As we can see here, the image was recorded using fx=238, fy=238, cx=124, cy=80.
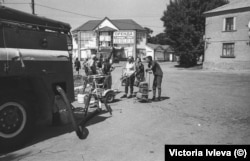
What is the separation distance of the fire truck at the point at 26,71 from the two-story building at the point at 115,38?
5494 centimetres

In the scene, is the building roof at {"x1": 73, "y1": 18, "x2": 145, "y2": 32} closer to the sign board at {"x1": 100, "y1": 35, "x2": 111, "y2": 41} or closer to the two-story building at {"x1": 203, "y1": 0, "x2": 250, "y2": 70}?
the sign board at {"x1": 100, "y1": 35, "x2": 111, "y2": 41}

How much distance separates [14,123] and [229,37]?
2892cm

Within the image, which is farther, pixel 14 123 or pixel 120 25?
pixel 120 25

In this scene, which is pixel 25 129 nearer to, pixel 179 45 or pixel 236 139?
pixel 236 139

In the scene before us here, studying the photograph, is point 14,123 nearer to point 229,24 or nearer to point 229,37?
point 229,37

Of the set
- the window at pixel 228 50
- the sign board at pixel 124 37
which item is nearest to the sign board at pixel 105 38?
the sign board at pixel 124 37

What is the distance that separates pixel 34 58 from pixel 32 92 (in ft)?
2.43

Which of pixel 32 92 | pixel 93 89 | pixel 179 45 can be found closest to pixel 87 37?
pixel 179 45

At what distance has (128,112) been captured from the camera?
26.4 feet

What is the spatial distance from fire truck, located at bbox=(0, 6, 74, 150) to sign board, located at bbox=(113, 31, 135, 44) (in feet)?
187

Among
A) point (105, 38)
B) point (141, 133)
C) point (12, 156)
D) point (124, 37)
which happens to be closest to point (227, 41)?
point (141, 133)

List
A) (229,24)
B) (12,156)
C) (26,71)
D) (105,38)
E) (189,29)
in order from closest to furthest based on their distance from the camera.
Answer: (12,156)
(26,71)
(229,24)
(189,29)
(105,38)

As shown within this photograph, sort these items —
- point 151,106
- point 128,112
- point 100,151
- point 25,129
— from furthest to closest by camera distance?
point 151,106
point 128,112
point 25,129
point 100,151

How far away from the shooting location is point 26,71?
4.99 metres
